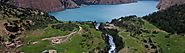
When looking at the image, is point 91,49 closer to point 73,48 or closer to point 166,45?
point 73,48

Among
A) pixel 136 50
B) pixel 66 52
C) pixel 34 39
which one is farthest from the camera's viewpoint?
pixel 34 39

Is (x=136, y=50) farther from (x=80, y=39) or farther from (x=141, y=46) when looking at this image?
(x=80, y=39)

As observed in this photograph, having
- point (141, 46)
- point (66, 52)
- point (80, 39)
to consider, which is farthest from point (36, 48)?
point (141, 46)

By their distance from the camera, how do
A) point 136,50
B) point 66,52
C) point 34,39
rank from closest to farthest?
1. point 66,52
2. point 136,50
3. point 34,39

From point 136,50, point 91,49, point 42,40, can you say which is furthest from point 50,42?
point 136,50

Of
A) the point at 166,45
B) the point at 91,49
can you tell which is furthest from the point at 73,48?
the point at 166,45

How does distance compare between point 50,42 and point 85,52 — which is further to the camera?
point 50,42

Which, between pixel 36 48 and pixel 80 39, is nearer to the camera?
pixel 36 48

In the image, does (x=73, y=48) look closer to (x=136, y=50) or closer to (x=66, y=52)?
(x=66, y=52)
